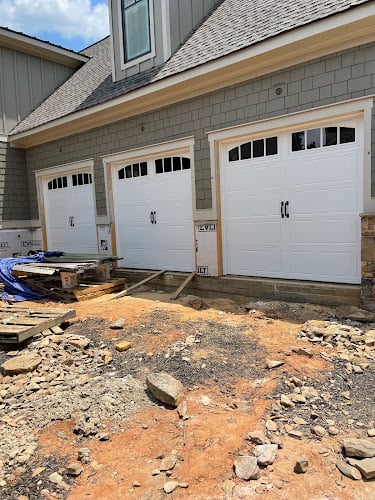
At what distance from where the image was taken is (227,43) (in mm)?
6668

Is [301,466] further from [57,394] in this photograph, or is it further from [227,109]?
[227,109]

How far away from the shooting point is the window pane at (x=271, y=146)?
6277mm

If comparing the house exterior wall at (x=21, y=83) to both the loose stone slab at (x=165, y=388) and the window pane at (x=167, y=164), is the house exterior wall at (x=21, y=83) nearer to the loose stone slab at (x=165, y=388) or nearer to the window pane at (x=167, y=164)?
the window pane at (x=167, y=164)

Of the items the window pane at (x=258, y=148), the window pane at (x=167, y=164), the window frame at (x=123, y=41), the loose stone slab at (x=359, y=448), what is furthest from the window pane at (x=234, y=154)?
the loose stone slab at (x=359, y=448)

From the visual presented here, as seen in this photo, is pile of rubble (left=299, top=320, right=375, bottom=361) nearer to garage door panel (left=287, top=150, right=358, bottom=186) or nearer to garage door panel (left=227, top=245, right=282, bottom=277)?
garage door panel (left=227, top=245, right=282, bottom=277)

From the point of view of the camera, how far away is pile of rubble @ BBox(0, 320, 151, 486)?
2.96 metres

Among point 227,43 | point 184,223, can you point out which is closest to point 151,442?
point 184,223

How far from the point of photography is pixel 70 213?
10.1m

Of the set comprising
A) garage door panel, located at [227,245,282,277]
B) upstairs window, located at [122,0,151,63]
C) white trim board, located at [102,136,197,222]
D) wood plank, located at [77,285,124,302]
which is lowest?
wood plank, located at [77,285,124,302]

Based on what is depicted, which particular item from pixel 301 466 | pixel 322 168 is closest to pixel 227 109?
pixel 322 168

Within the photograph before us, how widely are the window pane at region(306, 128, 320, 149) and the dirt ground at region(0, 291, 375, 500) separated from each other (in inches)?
109

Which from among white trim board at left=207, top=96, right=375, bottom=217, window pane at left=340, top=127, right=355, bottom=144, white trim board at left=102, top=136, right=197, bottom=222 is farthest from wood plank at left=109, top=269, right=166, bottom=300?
window pane at left=340, top=127, right=355, bottom=144

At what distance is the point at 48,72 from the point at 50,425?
11.3 meters

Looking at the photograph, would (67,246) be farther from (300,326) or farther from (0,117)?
(300,326)
